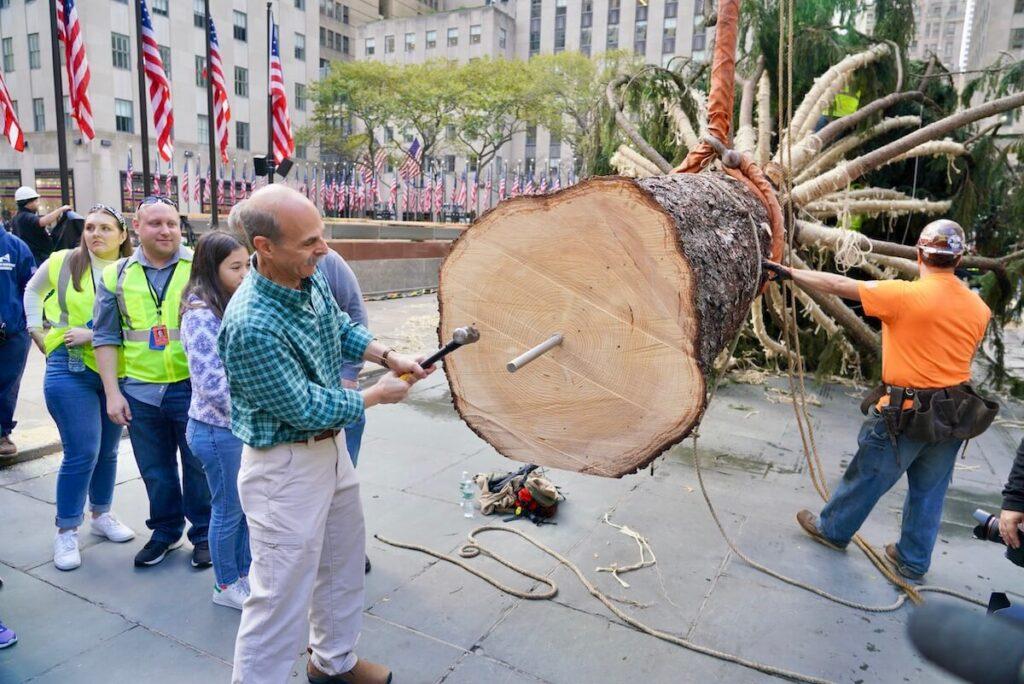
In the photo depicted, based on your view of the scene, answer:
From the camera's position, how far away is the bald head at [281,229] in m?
1.94

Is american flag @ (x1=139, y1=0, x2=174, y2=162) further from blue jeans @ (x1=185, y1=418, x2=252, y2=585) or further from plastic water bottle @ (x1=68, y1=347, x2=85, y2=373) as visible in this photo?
blue jeans @ (x1=185, y1=418, x2=252, y2=585)

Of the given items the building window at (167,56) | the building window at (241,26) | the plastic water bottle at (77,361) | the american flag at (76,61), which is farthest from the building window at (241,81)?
the plastic water bottle at (77,361)

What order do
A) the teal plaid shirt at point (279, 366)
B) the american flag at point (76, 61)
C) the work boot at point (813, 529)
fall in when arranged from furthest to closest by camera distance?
the american flag at point (76, 61)
the work boot at point (813, 529)
the teal plaid shirt at point (279, 366)

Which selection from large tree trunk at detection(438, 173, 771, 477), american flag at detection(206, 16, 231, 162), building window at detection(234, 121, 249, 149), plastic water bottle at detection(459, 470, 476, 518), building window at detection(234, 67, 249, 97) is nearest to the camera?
large tree trunk at detection(438, 173, 771, 477)

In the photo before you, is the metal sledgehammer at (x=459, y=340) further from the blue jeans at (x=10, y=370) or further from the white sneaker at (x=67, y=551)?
the blue jeans at (x=10, y=370)

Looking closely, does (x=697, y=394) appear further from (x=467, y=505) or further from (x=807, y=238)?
(x=807, y=238)

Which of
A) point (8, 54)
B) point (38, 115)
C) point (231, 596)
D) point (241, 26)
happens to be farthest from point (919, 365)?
point (241, 26)

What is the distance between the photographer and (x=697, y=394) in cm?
220

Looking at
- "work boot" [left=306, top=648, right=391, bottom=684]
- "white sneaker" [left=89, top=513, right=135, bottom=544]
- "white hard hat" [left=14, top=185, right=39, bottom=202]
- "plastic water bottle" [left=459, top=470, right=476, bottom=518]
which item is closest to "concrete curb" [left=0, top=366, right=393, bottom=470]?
"white sneaker" [left=89, top=513, right=135, bottom=544]

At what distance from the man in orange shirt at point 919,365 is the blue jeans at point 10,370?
15.8 ft

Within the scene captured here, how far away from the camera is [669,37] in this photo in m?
58.3

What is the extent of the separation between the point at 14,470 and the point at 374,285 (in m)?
10.7

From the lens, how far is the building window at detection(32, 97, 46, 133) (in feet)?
112

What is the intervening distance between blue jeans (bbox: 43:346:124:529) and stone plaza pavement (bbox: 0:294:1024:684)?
296 mm
